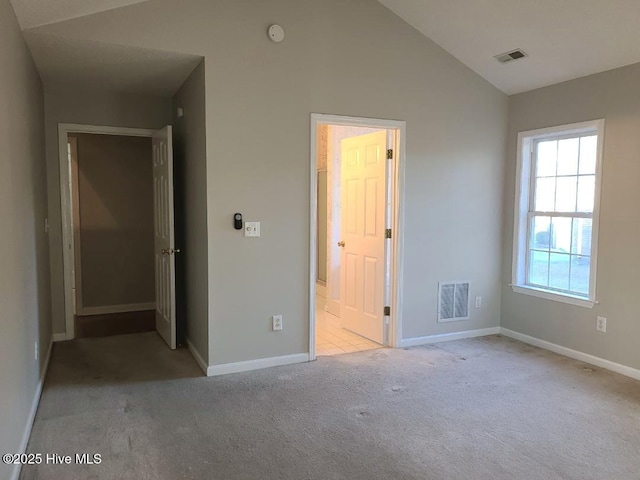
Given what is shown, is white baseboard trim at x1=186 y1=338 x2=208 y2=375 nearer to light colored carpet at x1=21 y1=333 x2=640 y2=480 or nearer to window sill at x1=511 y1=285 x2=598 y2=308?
light colored carpet at x1=21 y1=333 x2=640 y2=480

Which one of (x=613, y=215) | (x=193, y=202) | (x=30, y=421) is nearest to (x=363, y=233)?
(x=193, y=202)

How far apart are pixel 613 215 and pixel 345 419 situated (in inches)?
106

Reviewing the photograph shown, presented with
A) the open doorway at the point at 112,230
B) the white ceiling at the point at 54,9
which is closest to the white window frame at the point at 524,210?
the white ceiling at the point at 54,9

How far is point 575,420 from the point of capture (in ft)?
9.87

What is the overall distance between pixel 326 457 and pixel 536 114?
143 inches

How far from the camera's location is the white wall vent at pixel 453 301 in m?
4.63

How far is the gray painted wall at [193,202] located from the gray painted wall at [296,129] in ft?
0.44

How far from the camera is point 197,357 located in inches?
158

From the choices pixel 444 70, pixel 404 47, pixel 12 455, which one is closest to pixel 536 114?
pixel 444 70

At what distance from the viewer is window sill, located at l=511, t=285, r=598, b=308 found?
4.08 m

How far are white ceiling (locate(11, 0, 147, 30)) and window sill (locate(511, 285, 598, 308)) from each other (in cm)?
411

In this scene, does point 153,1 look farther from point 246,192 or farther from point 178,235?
point 178,235

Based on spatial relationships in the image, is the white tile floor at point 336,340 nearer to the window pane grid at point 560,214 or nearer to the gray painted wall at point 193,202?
the gray painted wall at point 193,202

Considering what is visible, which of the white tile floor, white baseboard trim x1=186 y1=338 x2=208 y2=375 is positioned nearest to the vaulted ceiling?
white baseboard trim x1=186 y1=338 x2=208 y2=375
